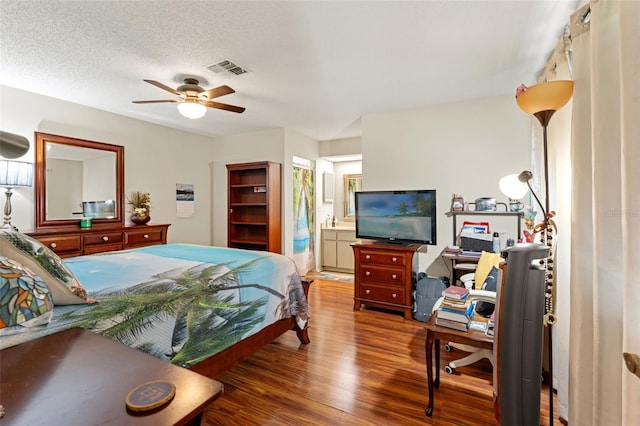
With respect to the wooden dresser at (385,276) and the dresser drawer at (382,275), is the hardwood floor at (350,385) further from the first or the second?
the dresser drawer at (382,275)

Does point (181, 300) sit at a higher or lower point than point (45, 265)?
lower

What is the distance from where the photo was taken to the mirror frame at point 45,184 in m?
3.19

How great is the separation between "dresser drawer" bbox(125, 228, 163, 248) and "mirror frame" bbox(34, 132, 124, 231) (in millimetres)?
292

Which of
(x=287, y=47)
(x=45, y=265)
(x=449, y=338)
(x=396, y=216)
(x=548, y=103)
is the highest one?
(x=287, y=47)

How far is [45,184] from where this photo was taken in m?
3.26

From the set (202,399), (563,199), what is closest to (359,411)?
(202,399)

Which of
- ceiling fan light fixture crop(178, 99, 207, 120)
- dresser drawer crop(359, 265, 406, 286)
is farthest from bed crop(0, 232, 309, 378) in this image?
ceiling fan light fixture crop(178, 99, 207, 120)

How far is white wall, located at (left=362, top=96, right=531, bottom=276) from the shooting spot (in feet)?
10.7

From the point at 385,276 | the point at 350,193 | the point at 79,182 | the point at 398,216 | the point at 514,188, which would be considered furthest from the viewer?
the point at 350,193

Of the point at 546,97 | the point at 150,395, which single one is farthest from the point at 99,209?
the point at 546,97

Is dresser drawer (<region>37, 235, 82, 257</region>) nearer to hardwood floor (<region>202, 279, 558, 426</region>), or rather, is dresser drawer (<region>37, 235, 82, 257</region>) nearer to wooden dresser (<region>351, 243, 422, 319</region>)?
hardwood floor (<region>202, 279, 558, 426</region>)

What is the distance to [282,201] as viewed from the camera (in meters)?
4.75

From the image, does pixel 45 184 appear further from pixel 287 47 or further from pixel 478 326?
pixel 478 326

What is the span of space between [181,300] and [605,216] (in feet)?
6.93
